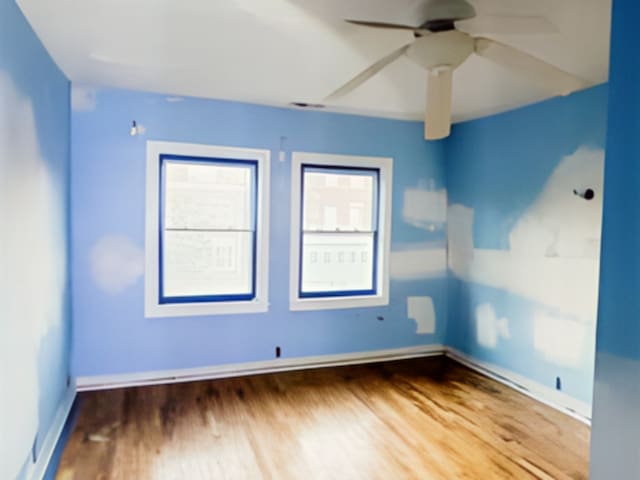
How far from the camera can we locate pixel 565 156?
3.48m

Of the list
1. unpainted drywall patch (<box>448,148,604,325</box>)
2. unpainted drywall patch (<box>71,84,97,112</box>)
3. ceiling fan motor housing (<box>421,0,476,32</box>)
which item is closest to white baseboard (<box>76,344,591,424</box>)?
unpainted drywall patch (<box>448,148,604,325</box>)

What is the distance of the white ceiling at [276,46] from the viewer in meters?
2.13

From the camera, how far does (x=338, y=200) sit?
443cm

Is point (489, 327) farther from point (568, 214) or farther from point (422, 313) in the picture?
point (568, 214)

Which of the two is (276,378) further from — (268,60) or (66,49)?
(66,49)

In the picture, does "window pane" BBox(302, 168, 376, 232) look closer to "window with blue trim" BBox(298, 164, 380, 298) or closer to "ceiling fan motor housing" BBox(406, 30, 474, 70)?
"window with blue trim" BBox(298, 164, 380, 298)

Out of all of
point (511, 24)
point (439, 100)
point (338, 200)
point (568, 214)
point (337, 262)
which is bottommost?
point (337, 262)

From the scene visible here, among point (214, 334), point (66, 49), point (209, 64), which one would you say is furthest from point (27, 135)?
point (214, 334)

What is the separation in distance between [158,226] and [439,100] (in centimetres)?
254

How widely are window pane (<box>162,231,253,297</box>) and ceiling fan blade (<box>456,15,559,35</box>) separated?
8.45 ft

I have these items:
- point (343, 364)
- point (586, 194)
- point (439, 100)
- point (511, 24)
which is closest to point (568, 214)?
point (586, 194)

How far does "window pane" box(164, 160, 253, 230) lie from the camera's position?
3.84 meters

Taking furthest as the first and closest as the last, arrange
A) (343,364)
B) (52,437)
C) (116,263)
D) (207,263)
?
(343,364) < (207,263) < (116,263) < (52,437)

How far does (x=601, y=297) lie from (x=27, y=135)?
267 centimetres
